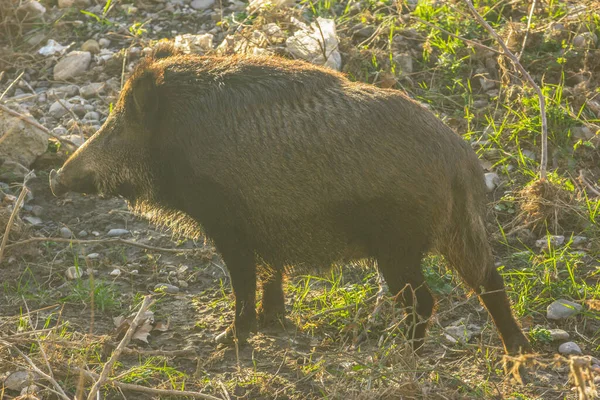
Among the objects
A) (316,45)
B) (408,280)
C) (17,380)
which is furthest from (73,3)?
(408,280)

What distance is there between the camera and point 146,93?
487 centimetres

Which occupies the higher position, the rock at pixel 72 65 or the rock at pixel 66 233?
the rock at pixel 72 65

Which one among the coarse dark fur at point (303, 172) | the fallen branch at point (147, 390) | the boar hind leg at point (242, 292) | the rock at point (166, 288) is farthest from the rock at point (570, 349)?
the rock at point (166, 288)

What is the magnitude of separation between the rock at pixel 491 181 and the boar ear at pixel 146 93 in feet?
7.98

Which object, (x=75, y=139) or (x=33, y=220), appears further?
(x=75, y=139)

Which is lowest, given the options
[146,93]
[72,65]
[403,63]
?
[72,65]

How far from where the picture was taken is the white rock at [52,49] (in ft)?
25.4

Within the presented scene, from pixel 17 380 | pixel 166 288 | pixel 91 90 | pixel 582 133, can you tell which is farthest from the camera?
pixel 91 90

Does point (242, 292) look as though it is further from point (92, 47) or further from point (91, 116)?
point (92, 47)

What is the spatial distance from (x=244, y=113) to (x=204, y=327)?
1311 millimetres

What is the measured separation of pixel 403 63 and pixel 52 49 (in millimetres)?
2927

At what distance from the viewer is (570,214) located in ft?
19.2

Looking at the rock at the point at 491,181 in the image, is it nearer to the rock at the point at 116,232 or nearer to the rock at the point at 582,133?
the rock at the point at 582,133

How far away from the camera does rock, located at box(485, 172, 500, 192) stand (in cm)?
622
